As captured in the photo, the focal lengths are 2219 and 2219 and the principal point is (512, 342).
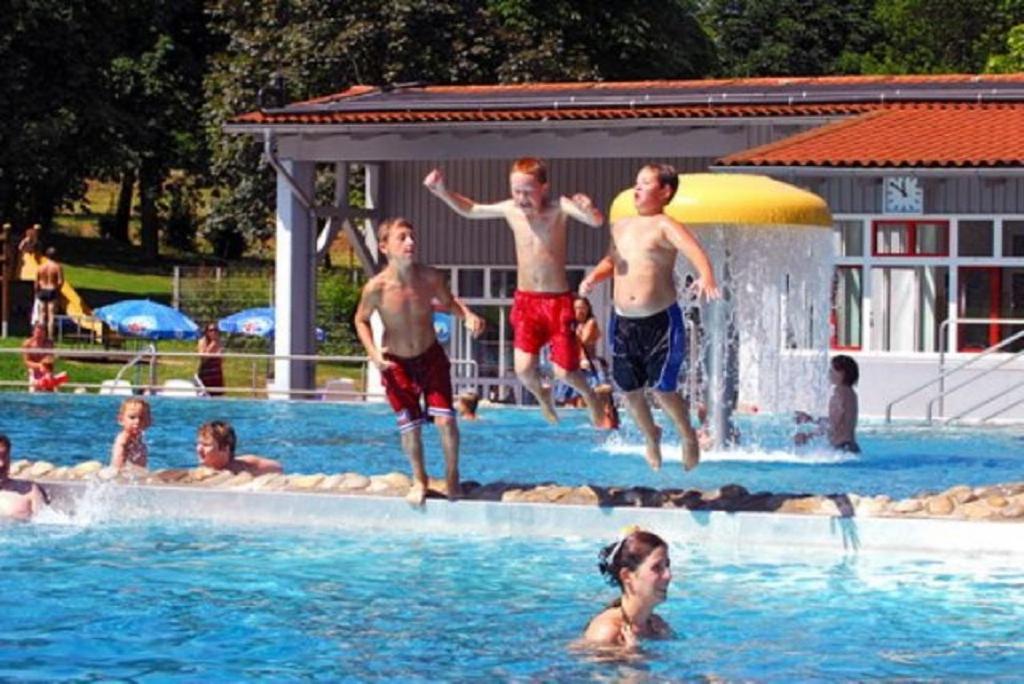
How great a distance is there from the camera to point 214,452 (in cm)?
1530

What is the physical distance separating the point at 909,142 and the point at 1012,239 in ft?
5.63

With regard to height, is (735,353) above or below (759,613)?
above

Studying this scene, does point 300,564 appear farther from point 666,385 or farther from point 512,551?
point 666,385

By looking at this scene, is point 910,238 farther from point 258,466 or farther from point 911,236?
point 258,466

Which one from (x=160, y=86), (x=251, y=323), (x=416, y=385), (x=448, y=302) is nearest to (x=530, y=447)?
(x=416, y=385)

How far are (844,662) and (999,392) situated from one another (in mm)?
16214

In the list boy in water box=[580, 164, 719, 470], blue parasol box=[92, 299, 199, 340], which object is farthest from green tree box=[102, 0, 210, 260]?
boy in water box=[580, 164, 719, 470]

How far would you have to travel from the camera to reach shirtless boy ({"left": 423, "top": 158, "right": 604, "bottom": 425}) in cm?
1317

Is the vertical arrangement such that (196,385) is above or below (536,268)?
below

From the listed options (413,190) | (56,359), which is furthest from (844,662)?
(56,359)

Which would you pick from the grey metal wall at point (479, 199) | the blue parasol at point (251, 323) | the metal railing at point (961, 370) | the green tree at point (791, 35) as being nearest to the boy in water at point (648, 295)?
the metal railing at point (961, 370)

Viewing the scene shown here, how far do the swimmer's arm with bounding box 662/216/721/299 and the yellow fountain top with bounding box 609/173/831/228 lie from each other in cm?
394

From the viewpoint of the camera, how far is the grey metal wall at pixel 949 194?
1043 inches

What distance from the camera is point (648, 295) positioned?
514 inches
